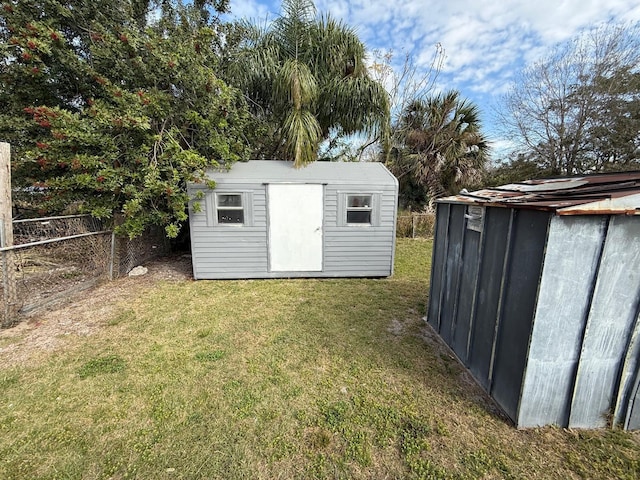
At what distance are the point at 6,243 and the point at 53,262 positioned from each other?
4.13ft

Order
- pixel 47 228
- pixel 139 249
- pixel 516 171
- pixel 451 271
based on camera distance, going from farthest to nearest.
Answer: pixel 516 171 < pixel 139 249 < pixel 47 228 < pixel 451 271

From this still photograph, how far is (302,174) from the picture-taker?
235 inches

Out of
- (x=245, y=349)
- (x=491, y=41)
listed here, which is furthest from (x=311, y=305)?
(x=491, y=41)

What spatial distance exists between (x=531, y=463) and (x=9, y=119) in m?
8.66

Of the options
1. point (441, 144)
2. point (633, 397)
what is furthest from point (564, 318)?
point (441, 144)

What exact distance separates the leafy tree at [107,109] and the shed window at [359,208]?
2.67 metres

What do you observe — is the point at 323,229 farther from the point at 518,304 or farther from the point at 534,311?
the point at 534,311

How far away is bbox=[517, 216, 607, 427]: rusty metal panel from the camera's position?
189cm

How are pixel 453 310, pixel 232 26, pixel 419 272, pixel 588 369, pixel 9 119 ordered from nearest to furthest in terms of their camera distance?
pixel 588 369 < pixel 453 310 < pixel 9 119 < pixel 419 272 < pixel 232 26

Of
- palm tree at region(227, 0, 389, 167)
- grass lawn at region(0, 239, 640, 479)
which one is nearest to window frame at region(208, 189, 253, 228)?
palm tree at region(227, 0, 389, 167)

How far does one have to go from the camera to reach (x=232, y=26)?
7422 millimetres

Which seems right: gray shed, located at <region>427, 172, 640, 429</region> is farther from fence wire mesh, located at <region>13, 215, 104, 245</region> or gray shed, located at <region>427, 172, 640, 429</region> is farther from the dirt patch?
fence wire mesh, located at <region>13, 215, 104, 245</region>

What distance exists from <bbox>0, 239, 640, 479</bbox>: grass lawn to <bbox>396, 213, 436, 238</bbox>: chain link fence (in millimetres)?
7670

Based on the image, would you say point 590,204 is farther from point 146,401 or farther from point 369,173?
point 369,173
